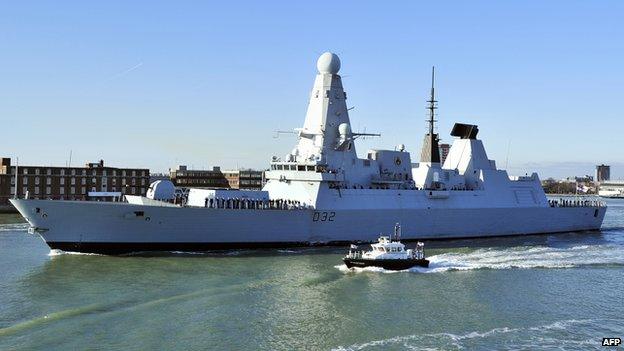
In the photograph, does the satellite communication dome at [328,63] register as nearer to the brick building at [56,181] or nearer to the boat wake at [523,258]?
the boat wake at [523,258]

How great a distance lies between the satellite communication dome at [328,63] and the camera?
33406mm

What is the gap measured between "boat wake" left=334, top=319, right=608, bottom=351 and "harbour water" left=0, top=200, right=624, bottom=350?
0.03 m

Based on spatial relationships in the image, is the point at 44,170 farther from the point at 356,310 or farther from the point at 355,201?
the point at 356,310

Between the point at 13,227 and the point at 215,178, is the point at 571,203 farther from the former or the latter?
the point at 215,178

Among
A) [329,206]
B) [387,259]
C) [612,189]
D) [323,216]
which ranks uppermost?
[612,189]

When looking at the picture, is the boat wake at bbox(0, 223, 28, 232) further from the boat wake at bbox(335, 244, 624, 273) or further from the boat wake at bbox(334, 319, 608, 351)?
the boat wake at bbox(334, 319, 608, 351)

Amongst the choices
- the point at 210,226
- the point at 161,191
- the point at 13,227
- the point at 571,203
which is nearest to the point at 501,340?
the point at 210,226

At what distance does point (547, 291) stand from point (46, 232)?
21025mm

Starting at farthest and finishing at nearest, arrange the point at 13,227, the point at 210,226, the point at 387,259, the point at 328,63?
the point at 13,227
the point at 328,63
the point at 210,226
the point at 387,259

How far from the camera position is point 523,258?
2811 cm

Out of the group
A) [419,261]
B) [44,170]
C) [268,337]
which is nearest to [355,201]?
[419,261]

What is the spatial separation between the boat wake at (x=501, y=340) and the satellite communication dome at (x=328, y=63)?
20.9 meters

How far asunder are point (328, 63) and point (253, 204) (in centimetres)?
993

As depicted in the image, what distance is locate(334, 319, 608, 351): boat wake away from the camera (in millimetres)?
14277
